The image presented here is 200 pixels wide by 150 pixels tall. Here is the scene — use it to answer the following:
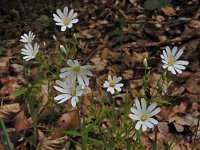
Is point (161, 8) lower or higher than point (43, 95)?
higher

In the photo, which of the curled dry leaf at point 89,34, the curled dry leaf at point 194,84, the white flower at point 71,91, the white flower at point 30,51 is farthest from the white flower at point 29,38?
the curled dry leaf at point 89,34

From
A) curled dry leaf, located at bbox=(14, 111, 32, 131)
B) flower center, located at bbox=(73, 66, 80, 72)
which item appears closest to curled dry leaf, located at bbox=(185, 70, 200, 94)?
curled dry leaf, located at bbox=(14, 111, 32, 131)

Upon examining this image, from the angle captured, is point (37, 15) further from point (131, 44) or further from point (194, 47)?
point (194, 47)

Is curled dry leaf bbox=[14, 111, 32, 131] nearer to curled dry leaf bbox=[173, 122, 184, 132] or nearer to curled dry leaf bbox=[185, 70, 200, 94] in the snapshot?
curled dry leaf bbox=[173, 122, 184, 132]

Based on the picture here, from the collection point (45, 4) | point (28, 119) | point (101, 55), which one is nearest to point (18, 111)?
point (28, 119)

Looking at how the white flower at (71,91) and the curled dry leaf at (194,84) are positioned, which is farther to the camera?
the curled dry leaf at (194,84)

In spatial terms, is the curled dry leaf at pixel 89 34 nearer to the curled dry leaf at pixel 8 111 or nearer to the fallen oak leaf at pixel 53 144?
the curled dry leaf at pixel 8 111
